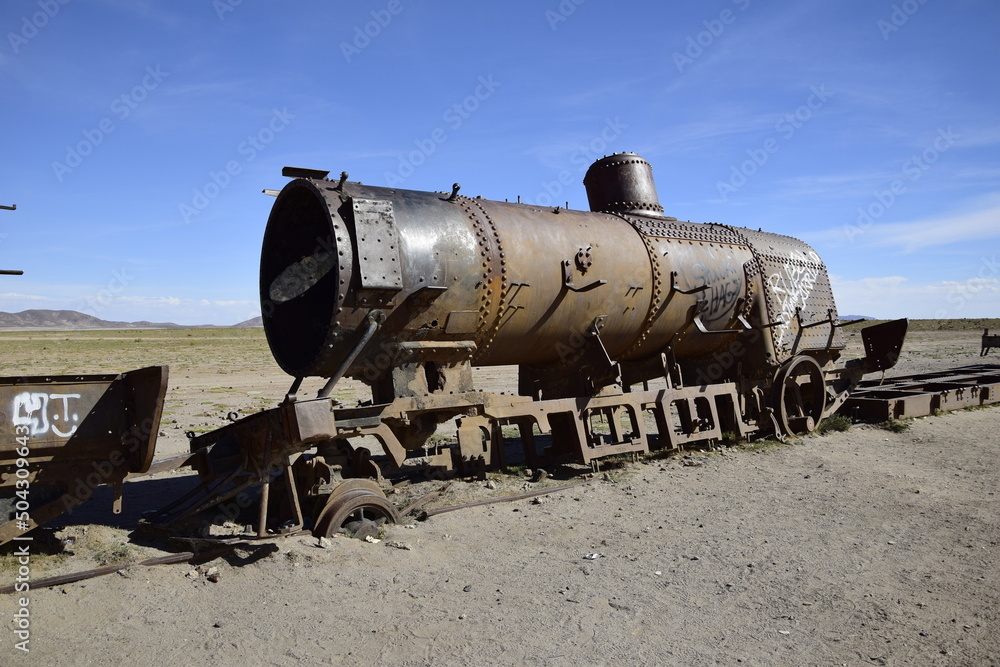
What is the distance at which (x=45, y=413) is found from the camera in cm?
496

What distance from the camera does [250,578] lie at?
4.65 m

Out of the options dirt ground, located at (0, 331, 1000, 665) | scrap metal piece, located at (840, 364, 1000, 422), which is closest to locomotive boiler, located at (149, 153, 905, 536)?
dirt ground, located at (0, 331, 1000, 665)

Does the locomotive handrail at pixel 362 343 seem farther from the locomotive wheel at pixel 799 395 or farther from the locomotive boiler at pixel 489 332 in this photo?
the locomotive wheel at pixel 799 395

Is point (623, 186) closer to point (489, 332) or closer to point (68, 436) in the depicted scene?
point (489, 332)

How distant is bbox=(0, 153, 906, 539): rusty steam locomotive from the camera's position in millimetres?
5871

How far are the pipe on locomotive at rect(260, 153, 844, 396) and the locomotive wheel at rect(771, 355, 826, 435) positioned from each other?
0.22 meters

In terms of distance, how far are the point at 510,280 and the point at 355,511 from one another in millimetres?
2767

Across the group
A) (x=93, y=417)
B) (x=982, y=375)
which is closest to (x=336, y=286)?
(x=93, y=417)

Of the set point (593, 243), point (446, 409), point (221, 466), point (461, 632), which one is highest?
point (593, 243)

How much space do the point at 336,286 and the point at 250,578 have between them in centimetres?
243

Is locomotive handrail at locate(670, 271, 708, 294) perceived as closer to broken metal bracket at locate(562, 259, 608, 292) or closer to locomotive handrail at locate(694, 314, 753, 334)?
locomotive handrail at locate(694, 314, 753, 334)

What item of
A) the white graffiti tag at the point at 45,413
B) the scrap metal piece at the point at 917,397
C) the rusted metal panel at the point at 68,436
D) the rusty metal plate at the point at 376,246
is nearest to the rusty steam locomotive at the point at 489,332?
the rusty metal plate at the point at 376,246

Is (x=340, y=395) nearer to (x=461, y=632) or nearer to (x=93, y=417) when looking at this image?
(x=93, y=417)

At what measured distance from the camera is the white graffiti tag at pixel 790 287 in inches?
395
